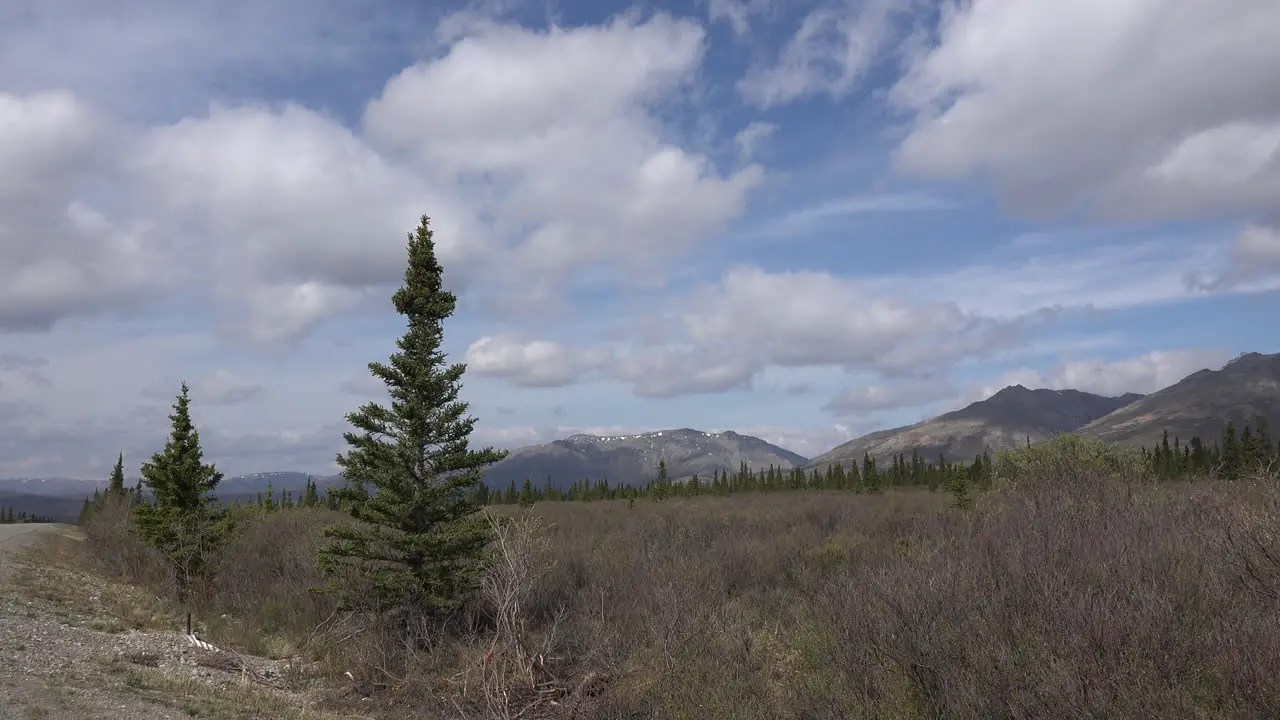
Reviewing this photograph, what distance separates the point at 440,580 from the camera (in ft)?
57.6

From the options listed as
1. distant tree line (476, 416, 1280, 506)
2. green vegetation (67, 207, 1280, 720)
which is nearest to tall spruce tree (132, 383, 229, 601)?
green vegetation (67, 207, 1280, 720)

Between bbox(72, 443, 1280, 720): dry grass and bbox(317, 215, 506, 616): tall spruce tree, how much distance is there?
1120 mm

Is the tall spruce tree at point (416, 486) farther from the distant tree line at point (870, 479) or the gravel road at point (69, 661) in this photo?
the distant tree line at point (870, 479)

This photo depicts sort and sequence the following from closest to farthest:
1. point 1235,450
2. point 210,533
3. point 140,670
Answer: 1. point 140,670
2. point 210,533
3. point 1235,450

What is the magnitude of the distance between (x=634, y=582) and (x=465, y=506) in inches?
228

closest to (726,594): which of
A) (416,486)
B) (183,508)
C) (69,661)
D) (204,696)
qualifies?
(416,486)

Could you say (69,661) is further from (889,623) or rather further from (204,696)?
(889,623)

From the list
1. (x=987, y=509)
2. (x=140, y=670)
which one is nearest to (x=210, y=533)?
(x=140, y=670)

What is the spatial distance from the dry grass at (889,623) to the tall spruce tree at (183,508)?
54.9 inches

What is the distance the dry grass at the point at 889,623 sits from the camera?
840 centimetres

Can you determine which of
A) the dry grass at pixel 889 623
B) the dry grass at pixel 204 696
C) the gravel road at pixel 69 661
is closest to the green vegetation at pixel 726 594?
the dry grass at pixel 889 623

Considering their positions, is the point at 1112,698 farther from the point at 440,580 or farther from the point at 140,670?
the point at 140,670

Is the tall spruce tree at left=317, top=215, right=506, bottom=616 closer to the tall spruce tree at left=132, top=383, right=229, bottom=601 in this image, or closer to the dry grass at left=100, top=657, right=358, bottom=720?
the dry grass at left=100, top=657, right=358, bottom=720

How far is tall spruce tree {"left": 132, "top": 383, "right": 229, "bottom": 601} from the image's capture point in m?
24.9
